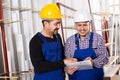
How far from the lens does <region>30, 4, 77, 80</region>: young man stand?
1616 millimetres

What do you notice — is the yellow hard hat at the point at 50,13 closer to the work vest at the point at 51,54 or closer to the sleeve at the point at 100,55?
the work vest at the point at 51,54

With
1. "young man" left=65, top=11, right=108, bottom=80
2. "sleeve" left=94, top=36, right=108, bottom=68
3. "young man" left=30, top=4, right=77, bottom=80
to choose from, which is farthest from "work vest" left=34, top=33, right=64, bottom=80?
"sleeve" left=94, top=36, right=108, bottom=68

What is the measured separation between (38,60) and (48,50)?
112 mm

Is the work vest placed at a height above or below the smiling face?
below

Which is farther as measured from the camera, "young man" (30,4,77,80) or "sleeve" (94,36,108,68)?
"sleeve" (94,36,108,68)

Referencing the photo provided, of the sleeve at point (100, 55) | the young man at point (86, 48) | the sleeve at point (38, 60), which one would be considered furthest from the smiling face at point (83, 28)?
the sleeve at point (38, 60)

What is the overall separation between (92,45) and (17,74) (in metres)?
0.83

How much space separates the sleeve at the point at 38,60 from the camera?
1605mm

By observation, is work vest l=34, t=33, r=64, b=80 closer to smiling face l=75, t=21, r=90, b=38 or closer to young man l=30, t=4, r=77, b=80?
young man l=30, t=4, r=77, b=80

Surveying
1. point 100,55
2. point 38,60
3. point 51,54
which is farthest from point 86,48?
point 38,60

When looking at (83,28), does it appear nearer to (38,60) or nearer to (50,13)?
(50,13)

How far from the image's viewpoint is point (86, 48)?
5.94 ft

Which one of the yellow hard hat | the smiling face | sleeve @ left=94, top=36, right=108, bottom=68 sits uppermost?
the yellow hard hat

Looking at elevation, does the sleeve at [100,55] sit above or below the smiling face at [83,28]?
below
